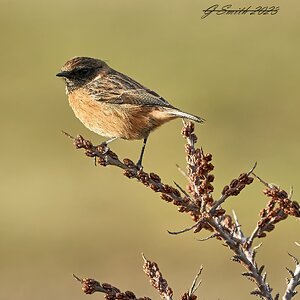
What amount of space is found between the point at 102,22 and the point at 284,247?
26.2 m

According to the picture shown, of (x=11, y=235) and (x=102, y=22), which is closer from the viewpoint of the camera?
(x=11, y=235)

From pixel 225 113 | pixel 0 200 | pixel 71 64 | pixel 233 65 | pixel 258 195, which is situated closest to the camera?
pixel 71 64

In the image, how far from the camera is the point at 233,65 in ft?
140

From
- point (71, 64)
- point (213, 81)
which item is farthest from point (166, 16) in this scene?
point (71, 64)

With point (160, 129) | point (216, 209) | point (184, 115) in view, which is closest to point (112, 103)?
point (184, 115)

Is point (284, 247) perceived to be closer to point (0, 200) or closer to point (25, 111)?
point (0, 200)

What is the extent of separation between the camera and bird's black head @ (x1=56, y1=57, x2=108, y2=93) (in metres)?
9.45

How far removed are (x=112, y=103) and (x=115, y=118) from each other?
0.28m

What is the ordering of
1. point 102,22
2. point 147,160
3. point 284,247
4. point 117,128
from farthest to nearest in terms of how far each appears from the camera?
point 102,22 < point 147,160 < point 284,247 < point 117,128

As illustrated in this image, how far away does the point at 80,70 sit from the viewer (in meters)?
9.50

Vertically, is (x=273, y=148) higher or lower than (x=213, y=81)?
lower

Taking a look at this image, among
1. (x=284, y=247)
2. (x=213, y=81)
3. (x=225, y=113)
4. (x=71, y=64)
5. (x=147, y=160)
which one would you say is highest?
(x=213, y=81)

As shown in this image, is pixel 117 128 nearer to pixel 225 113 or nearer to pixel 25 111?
pixel 225 113

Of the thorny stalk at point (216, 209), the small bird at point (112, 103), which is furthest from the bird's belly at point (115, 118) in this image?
the thorny stalk at point (216, 209)
